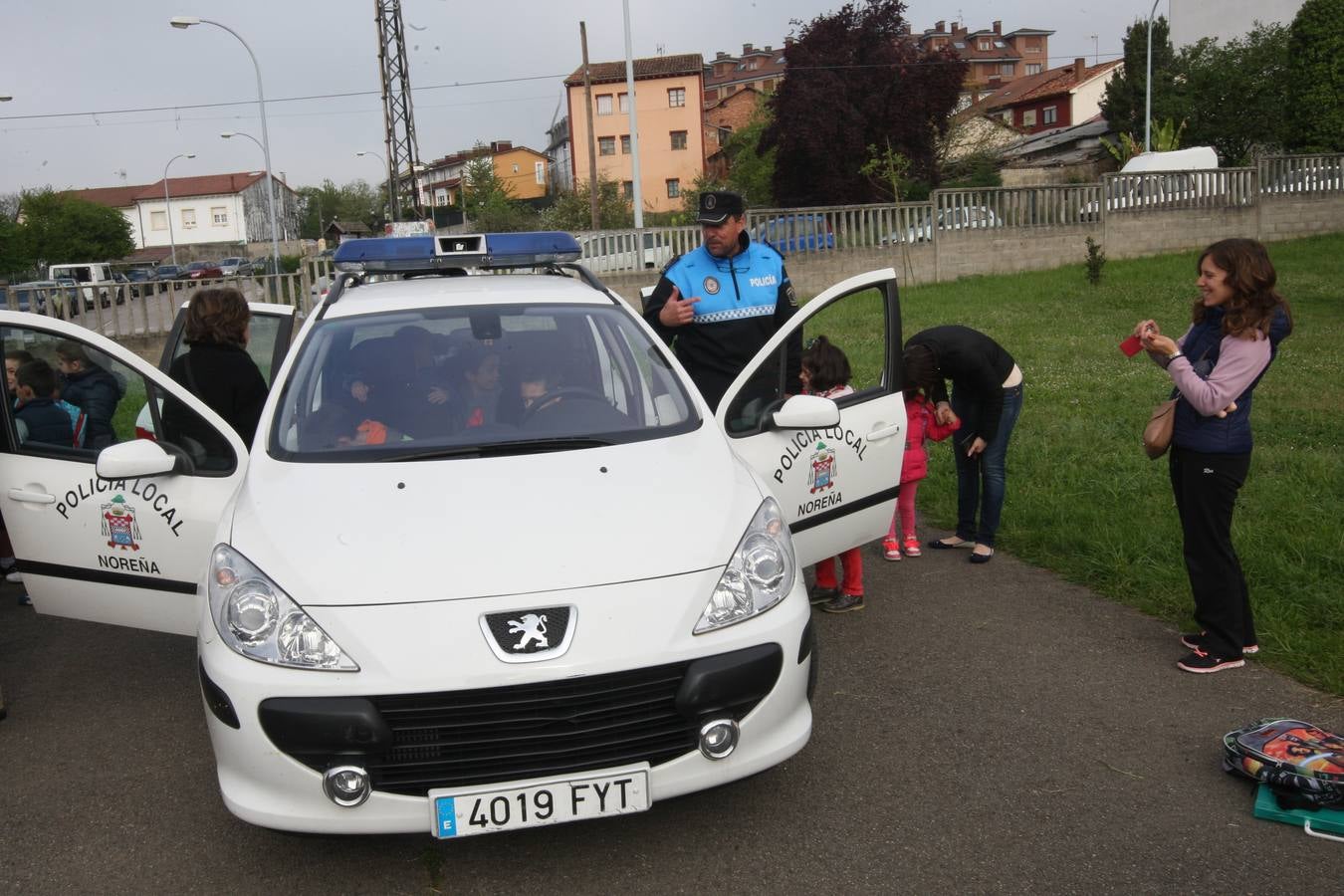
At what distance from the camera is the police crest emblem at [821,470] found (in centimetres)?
493

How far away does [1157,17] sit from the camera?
192 ft

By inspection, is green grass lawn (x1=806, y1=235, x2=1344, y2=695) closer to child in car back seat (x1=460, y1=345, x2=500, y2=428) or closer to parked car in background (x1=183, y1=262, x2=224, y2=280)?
child in car back seat (x1=460, y1=345, x2=500, y2=428)

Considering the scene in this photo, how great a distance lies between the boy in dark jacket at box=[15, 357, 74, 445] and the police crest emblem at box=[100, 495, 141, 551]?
52 centimetres

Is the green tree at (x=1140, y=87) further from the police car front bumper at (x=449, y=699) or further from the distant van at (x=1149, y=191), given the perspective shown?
the police car front bumper at (x=449, y=699)

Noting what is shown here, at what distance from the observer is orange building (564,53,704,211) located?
7275 cm

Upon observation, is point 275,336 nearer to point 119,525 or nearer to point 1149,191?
point 119,525

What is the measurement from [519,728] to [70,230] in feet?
278

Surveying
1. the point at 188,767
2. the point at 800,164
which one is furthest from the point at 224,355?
the point at 800,164

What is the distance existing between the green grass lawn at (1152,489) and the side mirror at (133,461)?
4126 millimetres

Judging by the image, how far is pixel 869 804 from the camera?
3.79 metres

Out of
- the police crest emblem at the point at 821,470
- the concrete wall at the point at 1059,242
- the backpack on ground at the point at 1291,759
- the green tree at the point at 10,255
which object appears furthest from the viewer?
the green tree at the point at 10,255

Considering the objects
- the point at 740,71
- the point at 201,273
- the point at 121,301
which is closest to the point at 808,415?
the point at 121,301

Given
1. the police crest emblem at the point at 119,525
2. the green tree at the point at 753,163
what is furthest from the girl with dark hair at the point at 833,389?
the green tree at the point at 753,163

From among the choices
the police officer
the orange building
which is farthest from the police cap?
the orange building
